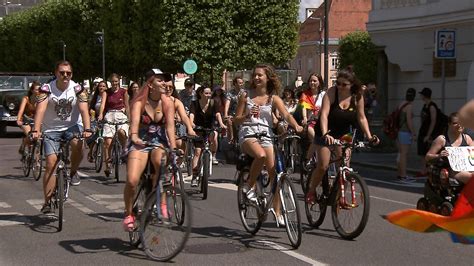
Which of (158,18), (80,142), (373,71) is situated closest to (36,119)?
(80,142)

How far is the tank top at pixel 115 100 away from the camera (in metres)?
15.4

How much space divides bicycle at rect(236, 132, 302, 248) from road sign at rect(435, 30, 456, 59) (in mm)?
10309

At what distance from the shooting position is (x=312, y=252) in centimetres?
811

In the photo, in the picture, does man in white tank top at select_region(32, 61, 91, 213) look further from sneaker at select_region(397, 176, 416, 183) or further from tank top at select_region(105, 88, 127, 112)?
sneaker at select_region(397, 176, 416, 183)

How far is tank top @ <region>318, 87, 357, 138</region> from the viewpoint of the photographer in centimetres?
902

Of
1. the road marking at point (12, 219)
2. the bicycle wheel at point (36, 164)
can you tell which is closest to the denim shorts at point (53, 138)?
the road marking at point (12, 219)

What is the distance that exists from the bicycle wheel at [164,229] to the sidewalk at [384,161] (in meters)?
11.0

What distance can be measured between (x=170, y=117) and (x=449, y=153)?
3.44 meters

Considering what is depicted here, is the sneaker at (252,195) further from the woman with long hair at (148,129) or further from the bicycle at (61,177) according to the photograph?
the bicycle at (61,177)

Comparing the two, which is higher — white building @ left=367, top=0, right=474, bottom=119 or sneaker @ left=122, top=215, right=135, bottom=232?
white building @ left=367, top=0, right=474, bottom=119

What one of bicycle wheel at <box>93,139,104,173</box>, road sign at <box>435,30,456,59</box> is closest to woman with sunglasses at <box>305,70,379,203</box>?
bicycle wheel at <box>93,139,104,173</box>

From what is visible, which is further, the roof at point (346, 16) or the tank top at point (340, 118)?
the roof at point (346, 16)

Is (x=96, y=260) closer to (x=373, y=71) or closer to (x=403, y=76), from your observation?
(x=403, y=76)

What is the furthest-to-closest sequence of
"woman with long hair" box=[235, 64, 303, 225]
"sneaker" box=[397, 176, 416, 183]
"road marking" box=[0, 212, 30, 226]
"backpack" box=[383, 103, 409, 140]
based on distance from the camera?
1. "sneaker" box=[397, 176, 416, 183]
2. "backpack" box=[383, 103, 409, 140]
3. "road marking" box=[0, 212, 30, 226]
4. "woman with long hair" box=[235, 64, 303, 225]
